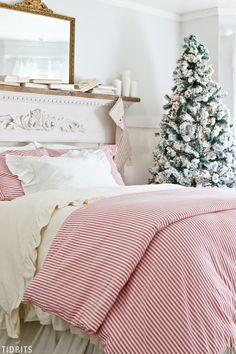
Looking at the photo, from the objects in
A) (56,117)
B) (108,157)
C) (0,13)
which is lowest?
(108,157)

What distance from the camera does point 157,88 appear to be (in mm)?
5441

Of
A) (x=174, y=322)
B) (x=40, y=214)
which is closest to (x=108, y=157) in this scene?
(x=40, y=214)

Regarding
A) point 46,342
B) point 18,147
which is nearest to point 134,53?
point 18,147

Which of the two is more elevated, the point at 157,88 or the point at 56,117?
the point at 157,88

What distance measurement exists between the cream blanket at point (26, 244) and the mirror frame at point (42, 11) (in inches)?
75.2

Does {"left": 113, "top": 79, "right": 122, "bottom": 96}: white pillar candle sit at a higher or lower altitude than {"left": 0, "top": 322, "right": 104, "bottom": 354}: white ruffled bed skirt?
higher

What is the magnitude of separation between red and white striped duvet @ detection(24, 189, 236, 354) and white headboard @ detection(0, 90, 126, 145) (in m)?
1.81

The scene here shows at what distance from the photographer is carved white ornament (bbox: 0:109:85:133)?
4.21m

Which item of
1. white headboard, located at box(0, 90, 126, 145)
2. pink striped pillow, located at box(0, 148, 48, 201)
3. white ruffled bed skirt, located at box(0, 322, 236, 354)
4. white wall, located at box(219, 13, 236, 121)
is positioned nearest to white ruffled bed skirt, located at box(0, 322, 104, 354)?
white ruffled bed skirt, located at box(0, 322, 236, 354)

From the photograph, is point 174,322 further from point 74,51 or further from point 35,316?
point 74,51

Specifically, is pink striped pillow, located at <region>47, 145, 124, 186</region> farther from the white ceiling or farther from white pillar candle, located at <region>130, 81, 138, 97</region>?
the white ceiling

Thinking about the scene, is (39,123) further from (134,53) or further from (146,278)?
(146,278)

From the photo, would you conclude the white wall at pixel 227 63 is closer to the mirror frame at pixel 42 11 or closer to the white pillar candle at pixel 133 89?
the white pillar candle at pixel 133 89

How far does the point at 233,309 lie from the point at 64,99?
276cm
